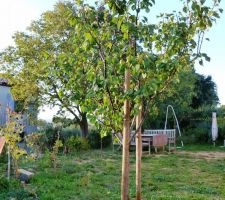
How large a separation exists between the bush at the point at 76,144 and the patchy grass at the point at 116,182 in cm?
352

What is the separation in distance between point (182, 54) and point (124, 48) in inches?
21.8

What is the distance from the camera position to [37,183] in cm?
693

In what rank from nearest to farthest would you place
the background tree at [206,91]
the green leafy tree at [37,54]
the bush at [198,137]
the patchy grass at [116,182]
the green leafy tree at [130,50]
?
the green leafy tree at [130,50], the patchy grass at [116,182], the green leafy tree at [37,54], the bush at [198,137], the background tree at [206,91]

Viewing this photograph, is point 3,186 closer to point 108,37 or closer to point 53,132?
point 108,37

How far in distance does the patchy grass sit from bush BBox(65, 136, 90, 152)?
3.52 meters

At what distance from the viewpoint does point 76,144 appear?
574 inches

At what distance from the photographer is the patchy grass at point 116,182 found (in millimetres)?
5969

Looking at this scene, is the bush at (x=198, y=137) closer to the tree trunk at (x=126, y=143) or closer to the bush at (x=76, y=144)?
the bush at (x=76, y=144)

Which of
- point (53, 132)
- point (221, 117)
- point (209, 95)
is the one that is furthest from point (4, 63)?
point (209, 95)

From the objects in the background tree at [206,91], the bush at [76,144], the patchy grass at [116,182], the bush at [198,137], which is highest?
the background tree at [206,91]

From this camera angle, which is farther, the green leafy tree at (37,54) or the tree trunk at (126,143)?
the green leafy tree at (37,54)

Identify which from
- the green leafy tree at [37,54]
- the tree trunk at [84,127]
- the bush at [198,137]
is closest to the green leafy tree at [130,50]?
the green leafy tree at [37,54]

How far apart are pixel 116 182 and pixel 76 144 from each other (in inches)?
285

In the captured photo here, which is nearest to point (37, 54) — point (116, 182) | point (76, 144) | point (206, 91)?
point (76, 144)
